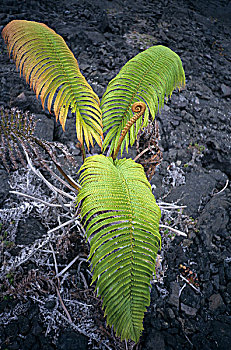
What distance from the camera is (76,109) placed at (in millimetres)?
1438

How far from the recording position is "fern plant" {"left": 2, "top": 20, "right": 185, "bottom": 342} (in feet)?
2.87

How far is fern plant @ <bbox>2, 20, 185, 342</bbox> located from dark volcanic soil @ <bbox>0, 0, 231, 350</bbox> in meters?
→ 0.34

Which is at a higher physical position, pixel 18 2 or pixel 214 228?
pixel 18 2

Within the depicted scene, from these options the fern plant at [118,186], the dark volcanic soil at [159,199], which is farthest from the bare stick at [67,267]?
the fern plant at [118,186]

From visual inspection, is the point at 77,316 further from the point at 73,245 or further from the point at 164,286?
the point at 164,286

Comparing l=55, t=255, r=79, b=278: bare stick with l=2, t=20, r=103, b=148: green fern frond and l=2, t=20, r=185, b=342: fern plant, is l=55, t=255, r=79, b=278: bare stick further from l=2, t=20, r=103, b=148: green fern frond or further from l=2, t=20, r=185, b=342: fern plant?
l=2, t=20, r=103, b=148: green fern frond

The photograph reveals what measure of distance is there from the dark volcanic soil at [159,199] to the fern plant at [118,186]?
336 millimetres

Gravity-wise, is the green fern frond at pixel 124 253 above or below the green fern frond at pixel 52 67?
below

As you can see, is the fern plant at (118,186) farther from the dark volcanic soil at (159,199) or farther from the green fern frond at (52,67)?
the dark volcanic soil at (159,199)

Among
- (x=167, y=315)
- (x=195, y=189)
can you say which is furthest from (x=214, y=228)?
A: (x=167, y=315)

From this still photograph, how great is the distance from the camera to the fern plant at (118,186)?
0.87 meters

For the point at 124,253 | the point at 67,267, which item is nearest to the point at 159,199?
the point at 67,267

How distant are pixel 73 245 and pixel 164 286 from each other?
0.59m

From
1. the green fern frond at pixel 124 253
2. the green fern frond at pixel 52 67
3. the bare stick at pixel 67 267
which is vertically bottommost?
the bare stick at pixel 67 267
